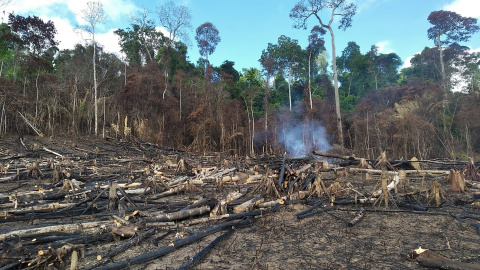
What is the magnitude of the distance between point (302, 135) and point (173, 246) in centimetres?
2136

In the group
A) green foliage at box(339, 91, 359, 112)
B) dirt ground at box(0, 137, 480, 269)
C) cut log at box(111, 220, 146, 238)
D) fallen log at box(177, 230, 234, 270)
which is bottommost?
dirt ground at box(0, 137, 480, 269)

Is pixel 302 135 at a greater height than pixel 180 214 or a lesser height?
greater

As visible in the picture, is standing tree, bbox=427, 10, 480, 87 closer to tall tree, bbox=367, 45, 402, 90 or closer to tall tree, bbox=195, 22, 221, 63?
tall tree, bbox=367, 45, 402, 90

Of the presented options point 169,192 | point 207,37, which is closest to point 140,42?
point 207,37

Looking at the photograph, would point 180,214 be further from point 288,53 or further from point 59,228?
point 288,53

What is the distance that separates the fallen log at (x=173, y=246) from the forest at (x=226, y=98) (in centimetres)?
1340

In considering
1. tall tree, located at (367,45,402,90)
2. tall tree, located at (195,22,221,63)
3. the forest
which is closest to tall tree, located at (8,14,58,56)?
the forest

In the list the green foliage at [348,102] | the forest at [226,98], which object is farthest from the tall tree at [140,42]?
the green foliage at [348,102]

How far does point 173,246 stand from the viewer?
397cm

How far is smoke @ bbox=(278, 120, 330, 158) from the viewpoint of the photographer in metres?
23.2

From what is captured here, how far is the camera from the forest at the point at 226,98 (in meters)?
19.4

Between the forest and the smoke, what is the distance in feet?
0.38

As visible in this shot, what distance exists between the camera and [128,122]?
22.5m

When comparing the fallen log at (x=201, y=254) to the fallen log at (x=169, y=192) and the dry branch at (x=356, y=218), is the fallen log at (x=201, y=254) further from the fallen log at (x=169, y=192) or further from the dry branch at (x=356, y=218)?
the fallen log at (x=169, y=192)
